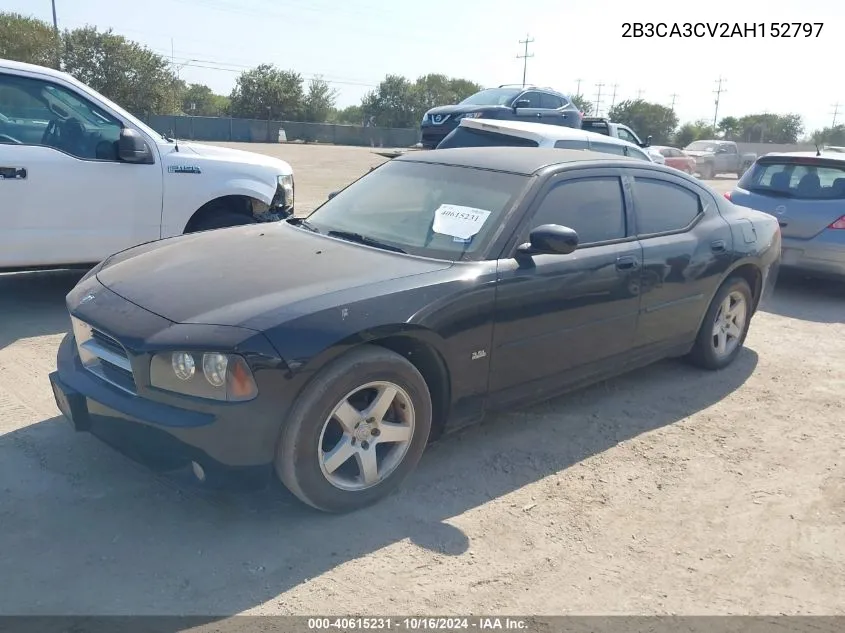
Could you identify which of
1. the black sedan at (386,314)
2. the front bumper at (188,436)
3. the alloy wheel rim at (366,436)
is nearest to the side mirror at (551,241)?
the black sedan at (386,314)

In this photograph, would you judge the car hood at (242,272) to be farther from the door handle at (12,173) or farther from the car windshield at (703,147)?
the car windshield at (703,147)

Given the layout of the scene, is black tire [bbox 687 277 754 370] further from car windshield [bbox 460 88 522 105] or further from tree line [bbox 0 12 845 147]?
tree line [bbox 0 12 845 147]

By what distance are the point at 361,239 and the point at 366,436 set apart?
4.05ft

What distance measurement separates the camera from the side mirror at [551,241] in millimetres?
3836

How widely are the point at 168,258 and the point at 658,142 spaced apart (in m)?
63.7

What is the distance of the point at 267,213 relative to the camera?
681 cm

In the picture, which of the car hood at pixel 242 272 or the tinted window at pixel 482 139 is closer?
the car hood at pixel 242 272

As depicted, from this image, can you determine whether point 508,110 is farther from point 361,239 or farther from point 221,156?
point 361,239

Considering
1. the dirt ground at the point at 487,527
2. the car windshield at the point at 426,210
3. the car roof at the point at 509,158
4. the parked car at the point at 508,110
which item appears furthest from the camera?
the parked car at the point at 508,110

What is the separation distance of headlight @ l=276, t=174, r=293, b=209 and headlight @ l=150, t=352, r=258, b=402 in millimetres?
4138

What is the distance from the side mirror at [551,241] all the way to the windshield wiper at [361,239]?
0.67m

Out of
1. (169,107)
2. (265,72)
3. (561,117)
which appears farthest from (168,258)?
(265,72)

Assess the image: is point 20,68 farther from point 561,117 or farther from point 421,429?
point 561,117

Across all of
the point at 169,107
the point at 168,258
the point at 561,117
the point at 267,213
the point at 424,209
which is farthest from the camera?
the point at 169,107
